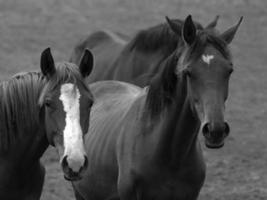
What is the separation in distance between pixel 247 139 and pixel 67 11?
342 inches

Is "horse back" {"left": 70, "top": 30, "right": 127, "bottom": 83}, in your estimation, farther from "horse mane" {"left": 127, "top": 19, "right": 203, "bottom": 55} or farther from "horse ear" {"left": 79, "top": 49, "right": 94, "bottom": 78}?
"horse ear" {"left": 79, "top": 49, "right": 94, "bottom": 78}

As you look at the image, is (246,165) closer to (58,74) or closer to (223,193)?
(223,193)

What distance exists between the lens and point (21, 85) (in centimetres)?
562

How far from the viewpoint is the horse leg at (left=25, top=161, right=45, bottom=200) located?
18.8ft

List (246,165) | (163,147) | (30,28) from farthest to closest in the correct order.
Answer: (30,28)
(246,165)
(163,147)

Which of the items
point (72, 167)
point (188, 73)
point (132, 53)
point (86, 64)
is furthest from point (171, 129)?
point (132, 53)

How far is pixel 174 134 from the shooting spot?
20.3 ft

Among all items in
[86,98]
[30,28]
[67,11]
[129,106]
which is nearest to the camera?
[86,98]

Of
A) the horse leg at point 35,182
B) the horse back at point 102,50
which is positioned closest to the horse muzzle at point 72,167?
the horse leg at point 35,182

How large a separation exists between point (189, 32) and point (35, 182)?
4.76 feet

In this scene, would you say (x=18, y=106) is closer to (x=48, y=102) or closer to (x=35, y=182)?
(x=48, y=102)

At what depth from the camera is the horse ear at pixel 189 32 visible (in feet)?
19.1

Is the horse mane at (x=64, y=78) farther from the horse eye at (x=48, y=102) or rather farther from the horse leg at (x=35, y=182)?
the horse leg at (x=35, y=182)

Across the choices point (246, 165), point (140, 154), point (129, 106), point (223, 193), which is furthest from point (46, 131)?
point (246, 165)
